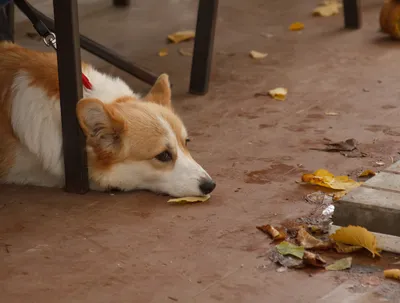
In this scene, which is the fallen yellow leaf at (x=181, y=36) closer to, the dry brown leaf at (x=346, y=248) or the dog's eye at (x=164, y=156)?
the dog's eye at (x=164, y=156)

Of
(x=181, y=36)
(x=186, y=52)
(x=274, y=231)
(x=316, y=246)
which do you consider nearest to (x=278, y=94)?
(x=186, y=52)

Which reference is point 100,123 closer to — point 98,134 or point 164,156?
point 98,134

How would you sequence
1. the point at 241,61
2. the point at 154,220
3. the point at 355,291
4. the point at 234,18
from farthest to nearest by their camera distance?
the point at 234,18, the point at 241,61, the point at 154,220, the point at 355,291

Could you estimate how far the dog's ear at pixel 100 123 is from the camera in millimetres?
3410

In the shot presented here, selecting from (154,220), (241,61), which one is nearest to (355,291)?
(154,220)

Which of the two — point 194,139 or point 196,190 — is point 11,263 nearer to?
point 196,190

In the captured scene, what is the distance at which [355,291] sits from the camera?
8.73 feet

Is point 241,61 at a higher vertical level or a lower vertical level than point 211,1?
lower

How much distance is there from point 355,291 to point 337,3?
4.48 meters

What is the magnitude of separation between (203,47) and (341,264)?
2.43m

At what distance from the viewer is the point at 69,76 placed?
352cm

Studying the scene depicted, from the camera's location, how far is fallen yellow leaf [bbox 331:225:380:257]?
289cm

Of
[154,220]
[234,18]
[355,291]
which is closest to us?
[355,291]

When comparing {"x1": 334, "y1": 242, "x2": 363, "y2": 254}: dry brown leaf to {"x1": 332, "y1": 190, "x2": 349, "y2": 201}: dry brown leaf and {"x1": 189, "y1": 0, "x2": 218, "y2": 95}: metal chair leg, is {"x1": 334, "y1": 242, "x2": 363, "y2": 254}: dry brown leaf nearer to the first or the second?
{"x1": 332, "y1": 190, "x2": 349, "y2": 201}: dry brown leaf
